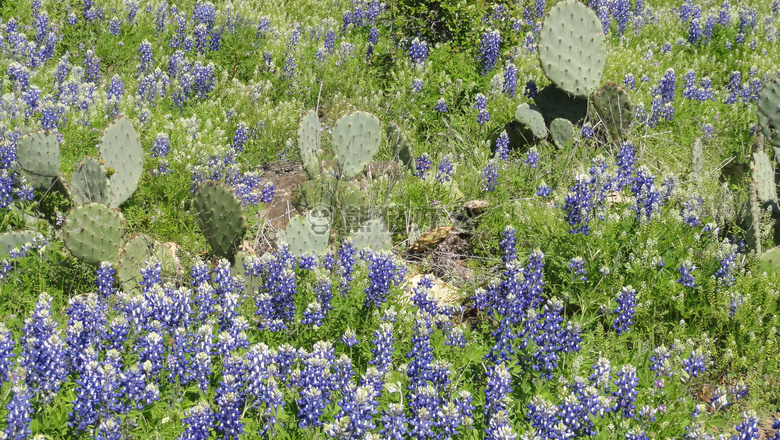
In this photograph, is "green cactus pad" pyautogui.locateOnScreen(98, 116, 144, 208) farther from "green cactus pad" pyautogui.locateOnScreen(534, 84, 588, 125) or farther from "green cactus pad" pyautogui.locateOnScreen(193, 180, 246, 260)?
"green cactus pad" pyautogui.locateOnScreen(534, 84, 588, 125)

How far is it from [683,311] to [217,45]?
655 cm

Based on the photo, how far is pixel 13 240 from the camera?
15.2 ft

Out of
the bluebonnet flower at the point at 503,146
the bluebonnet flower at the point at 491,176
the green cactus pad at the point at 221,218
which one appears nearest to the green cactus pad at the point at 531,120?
the bluebonnet flower at the point at 503,146

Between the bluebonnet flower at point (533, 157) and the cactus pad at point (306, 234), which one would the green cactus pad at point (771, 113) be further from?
the cactus pad at point (306, 234)

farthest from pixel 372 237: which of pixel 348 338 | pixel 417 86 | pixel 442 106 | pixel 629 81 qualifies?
pixel 629 81

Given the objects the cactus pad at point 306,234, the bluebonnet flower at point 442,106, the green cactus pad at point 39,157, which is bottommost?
the cactus pad at point 306,234

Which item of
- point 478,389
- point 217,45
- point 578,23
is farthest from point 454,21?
point 478,389

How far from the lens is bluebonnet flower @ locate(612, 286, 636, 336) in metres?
3.96

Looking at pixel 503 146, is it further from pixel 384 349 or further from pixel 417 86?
pixel 384 349

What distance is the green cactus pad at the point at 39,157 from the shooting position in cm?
499

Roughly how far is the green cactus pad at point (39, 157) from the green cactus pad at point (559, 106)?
4.59 metres

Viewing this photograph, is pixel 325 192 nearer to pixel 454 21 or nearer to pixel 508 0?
pixel 454 21

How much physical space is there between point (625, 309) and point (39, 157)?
427 cm

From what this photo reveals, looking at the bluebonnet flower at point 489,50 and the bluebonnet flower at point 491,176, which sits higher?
the bluebonnet flower at point 489,50
